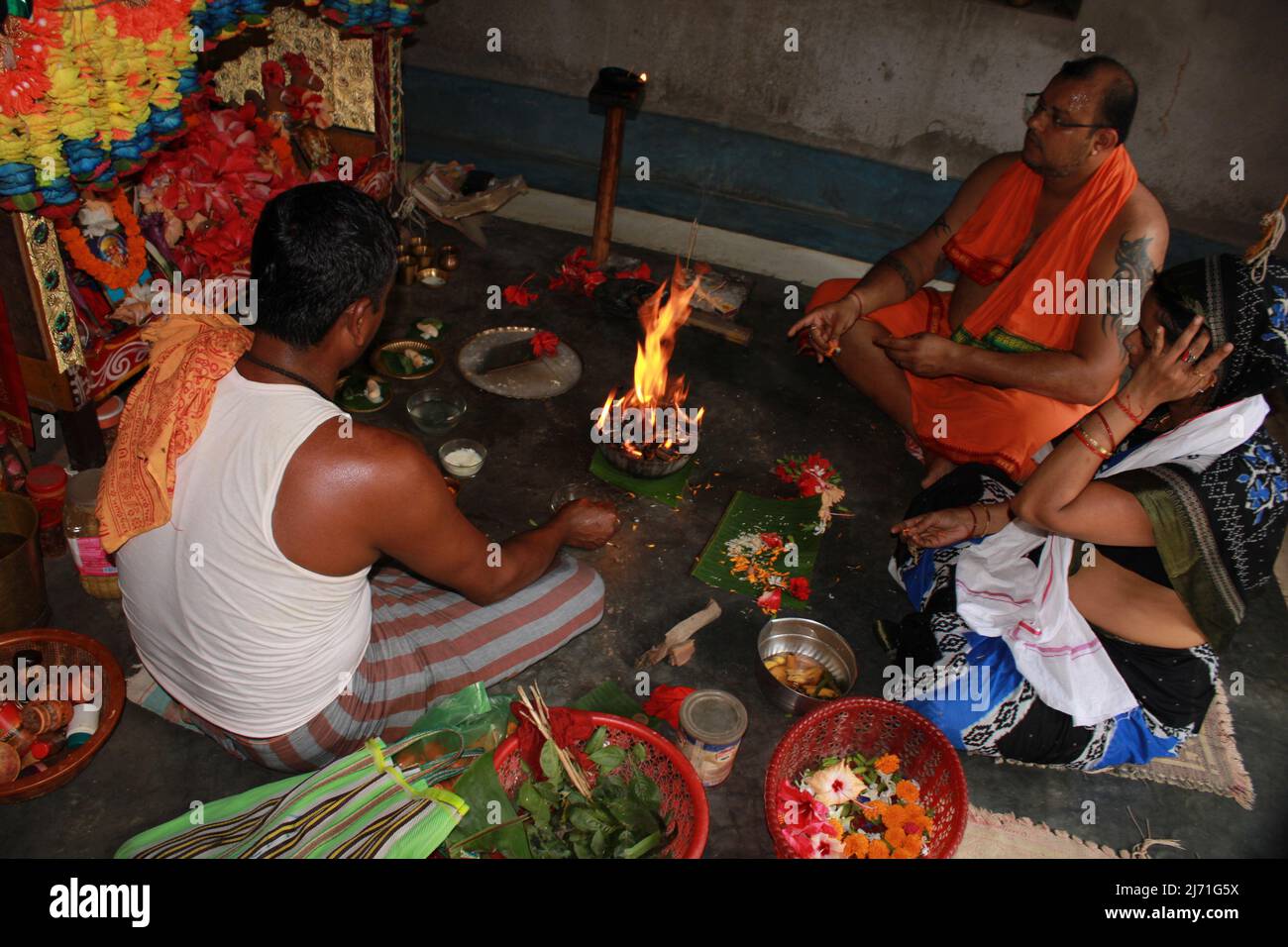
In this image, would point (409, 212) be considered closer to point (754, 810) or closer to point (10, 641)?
point (10, 641)

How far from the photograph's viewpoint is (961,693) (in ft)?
11.6

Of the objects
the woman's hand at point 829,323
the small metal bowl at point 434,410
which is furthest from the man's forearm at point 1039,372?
the small metal bowl at point 434,410

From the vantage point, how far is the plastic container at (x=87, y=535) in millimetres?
3664

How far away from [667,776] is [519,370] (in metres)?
2.99

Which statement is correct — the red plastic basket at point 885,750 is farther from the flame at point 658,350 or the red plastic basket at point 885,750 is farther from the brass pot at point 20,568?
the brass pot at point 20,568

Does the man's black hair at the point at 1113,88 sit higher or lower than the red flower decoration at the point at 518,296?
higher

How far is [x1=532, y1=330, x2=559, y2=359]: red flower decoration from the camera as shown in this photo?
5.49 m

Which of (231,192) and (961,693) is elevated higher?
(231,192)

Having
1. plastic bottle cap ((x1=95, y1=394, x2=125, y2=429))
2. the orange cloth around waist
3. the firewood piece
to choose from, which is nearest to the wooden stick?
the orange cloth around waist

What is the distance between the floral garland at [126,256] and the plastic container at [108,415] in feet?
1.95

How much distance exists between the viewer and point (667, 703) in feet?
12.0

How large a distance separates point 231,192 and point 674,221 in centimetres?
351
